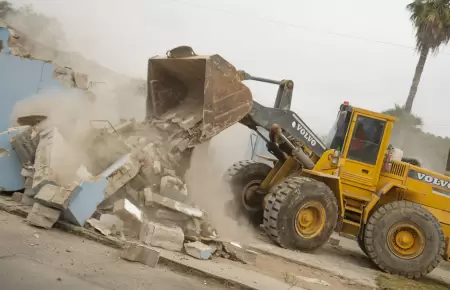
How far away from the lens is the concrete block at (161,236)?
259 inches

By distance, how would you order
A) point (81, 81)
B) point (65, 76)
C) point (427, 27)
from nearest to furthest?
point (65, 76) < point (81, 81) < point (427, 27)

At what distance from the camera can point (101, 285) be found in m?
4.93

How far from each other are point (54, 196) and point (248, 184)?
499 cm

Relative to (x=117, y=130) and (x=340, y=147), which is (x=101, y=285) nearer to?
(x=117, y=130)

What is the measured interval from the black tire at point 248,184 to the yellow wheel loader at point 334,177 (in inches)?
30.7

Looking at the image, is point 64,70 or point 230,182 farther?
point 64,70

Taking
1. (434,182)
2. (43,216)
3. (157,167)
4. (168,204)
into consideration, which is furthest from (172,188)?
(434,182)

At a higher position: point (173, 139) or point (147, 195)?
point (173, 139)

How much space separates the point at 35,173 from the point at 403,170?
6.97 metres

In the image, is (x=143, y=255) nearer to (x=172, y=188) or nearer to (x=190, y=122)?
(x=172, y=188)

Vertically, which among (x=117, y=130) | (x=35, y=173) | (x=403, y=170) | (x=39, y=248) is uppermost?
(x=403, y=170)

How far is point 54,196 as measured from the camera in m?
6.57

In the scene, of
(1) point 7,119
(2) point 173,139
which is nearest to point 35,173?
(2) point 173,139

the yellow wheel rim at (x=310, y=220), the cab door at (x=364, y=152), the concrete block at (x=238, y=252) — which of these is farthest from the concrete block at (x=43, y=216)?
the cab door at (x=364, y=152)
